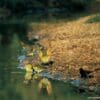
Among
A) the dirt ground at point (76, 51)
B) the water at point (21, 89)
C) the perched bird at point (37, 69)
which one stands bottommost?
the water at point (21, 89)

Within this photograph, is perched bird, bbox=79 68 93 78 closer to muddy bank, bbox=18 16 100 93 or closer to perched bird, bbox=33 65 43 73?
muddy bank, bbox=18 16 100 93

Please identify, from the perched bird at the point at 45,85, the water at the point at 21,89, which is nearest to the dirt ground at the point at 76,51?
the perched bird at the point at 45,85

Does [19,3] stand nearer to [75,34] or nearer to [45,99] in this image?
[75,34]

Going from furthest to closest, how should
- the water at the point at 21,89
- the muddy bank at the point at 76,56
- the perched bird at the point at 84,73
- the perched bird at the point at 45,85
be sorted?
the perched bird at the point at 84,73
the muddy bank at the point at 76,56
the perched bird at the point at 45,85
the water at the point at 21,89

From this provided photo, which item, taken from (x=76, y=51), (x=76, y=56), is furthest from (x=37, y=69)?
(x=76, y=51)

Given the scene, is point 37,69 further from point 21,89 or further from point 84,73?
point 21,89

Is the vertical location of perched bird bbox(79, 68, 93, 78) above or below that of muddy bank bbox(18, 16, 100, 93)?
below

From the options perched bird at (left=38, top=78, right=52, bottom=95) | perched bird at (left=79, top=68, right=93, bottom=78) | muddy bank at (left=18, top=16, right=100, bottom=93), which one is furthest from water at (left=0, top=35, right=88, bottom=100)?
perched bird at (left=79, top=68, right=93, bottom=78)

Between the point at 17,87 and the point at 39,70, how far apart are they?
3.14 metres

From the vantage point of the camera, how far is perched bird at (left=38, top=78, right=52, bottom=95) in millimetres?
19709

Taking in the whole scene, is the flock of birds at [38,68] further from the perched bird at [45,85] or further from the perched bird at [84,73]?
the perched bird at [84,73]

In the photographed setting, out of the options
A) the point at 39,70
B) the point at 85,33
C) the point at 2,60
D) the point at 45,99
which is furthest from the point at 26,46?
the point at 45,99

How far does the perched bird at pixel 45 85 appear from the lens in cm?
1971

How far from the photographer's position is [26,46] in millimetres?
34281
